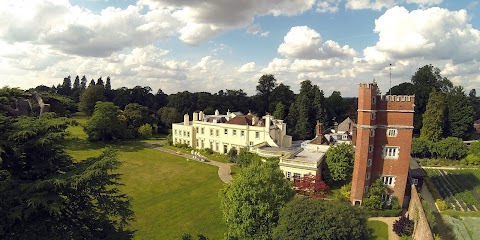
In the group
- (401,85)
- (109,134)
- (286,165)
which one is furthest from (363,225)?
(401,85)

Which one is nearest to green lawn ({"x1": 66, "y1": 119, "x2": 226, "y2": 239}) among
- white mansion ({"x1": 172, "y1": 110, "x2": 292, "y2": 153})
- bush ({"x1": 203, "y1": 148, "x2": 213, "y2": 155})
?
bush ({"x1": 203, "y1": 148, "x2": 213, "y2": 155})

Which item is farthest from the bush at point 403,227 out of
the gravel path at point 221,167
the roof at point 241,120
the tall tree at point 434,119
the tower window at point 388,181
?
the tall tree at point 434,119

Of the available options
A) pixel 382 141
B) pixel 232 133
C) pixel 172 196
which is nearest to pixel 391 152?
pixel 382 141

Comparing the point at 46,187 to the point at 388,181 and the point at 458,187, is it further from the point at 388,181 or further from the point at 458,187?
the point at 458,187

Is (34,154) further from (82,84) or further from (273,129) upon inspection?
(82,84)

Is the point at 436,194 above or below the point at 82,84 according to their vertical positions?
below

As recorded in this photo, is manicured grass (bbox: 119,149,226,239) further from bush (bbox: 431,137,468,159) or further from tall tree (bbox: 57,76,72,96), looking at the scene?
tall tree (bbox: 57,76,72,96)
